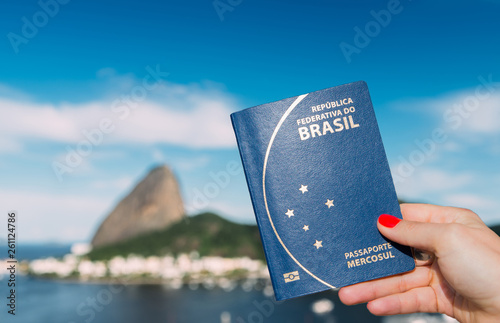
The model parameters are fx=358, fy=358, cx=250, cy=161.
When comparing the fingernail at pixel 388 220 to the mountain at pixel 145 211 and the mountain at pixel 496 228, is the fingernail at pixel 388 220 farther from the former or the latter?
the mountain at pixel 145 211

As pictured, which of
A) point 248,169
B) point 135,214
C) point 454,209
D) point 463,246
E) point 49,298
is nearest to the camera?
point 463,246

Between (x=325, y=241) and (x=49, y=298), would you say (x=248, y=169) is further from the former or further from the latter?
(x=49, y=298)

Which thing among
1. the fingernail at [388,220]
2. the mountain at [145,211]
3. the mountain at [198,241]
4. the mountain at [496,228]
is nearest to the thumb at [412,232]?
the fingernail at [388,220]

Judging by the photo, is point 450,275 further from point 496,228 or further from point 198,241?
point 198,241

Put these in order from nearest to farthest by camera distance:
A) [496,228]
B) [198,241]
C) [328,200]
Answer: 1. [328,200]
2. [496,228]
3. [198,241]

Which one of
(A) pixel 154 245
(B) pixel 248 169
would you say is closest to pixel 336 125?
(B) pixel 248 169

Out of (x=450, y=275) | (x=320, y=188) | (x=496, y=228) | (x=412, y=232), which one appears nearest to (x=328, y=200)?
(x=320, y=188)

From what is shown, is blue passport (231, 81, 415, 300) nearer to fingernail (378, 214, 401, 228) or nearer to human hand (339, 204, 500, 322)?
fingernail (378, 214, 401, 228)
